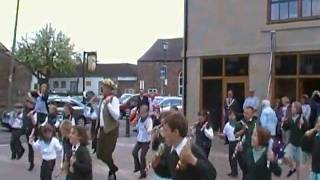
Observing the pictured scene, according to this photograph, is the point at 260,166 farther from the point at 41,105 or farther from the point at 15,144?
the point at 41,105

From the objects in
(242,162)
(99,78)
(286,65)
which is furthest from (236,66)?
(99,78)

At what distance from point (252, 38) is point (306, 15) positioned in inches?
81.9

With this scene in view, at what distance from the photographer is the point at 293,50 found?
20.6 meters

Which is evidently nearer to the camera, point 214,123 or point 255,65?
point 255,65

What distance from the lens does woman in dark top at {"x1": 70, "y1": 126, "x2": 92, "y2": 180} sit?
775 centimetres

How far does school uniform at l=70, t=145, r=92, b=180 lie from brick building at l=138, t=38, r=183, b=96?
234 feet

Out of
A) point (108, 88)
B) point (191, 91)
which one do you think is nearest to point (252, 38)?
point (191, 91)

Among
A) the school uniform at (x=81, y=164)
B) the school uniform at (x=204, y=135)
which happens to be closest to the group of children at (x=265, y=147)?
the school uniform at (x=204, y=135)

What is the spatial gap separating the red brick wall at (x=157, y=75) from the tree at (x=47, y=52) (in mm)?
9244

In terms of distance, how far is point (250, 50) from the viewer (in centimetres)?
2180

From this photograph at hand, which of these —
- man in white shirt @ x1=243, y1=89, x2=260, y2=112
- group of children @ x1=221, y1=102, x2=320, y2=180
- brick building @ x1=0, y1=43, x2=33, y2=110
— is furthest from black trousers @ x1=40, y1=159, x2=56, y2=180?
brick building @ x1=0, y1=43, x2=33, y2=110

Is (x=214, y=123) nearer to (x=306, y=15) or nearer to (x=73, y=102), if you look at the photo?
(x=306, y=15)

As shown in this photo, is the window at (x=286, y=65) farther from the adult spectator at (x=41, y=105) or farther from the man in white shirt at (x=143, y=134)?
the man in white shirt at (x=143, y=134)

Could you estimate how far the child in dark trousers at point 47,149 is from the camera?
10.5 meters
